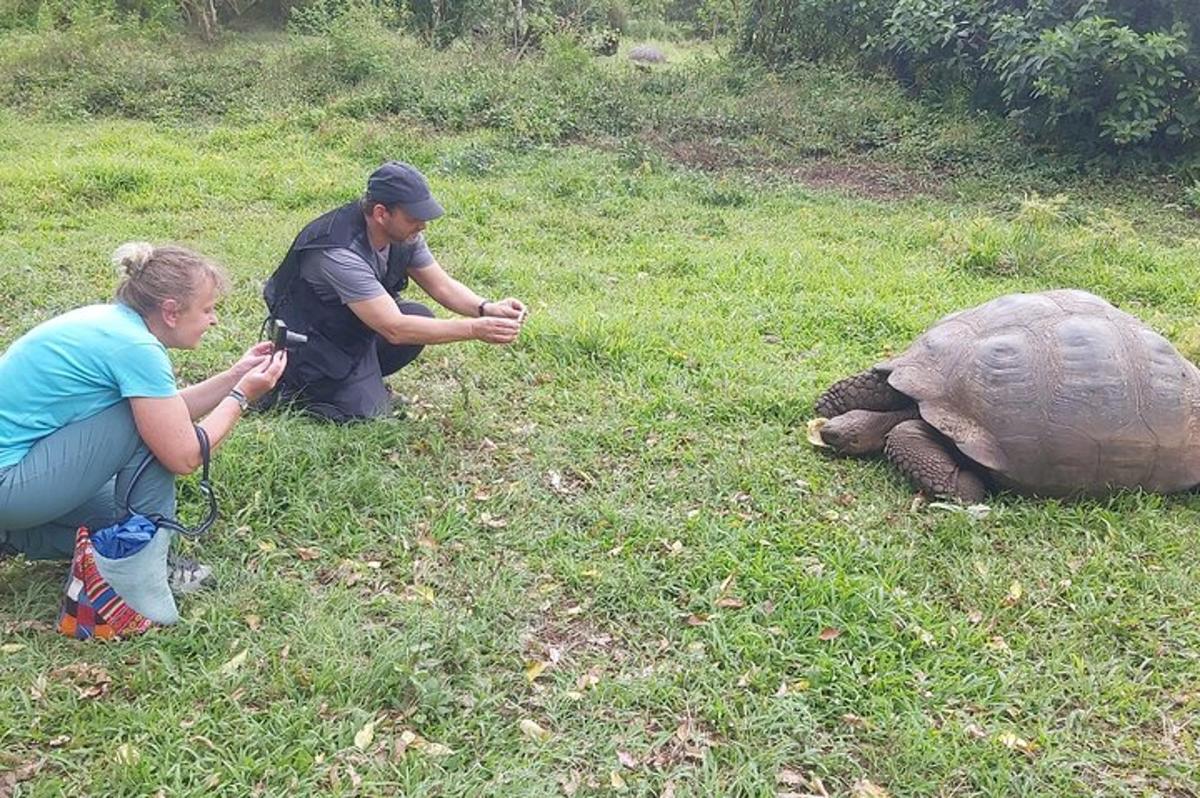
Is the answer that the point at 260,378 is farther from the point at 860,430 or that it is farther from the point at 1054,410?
the point at 1054,410

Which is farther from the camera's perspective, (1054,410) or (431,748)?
(1054,410)

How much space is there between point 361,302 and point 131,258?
1.10 metres

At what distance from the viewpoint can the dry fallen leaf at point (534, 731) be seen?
2562 millimetres

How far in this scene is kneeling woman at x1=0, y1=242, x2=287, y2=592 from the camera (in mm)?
2676

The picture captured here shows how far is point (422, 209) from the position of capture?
3730 millimetres

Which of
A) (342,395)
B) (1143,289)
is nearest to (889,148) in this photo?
(1143,289)

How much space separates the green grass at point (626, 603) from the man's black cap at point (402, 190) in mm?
928

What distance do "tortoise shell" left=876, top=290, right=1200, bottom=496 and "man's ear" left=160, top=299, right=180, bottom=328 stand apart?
277cm

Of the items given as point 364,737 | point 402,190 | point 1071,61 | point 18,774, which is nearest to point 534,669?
point 364,737

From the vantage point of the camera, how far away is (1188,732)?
2656 mm

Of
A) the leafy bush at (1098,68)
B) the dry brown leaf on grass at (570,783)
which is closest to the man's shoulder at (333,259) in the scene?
the dry brown leaf on grass at (570,783)

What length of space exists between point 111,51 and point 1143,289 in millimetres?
11887

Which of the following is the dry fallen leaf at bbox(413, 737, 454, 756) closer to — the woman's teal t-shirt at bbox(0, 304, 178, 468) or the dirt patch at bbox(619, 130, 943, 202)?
the woman's teal t-shirt at bbox(0, 304, 178, 468)

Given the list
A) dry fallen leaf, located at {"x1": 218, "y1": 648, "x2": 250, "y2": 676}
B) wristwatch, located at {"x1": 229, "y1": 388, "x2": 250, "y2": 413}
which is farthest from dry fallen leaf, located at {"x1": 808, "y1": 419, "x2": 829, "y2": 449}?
dry fallen leaf, located at {"x1": 218, "y1": 648, "x2": 250, "y2": 676}
